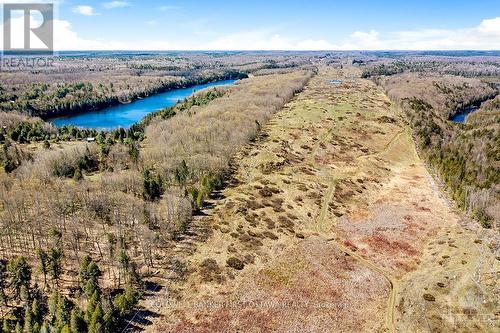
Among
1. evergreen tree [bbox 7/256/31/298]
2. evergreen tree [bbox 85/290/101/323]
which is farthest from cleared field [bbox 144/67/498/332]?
evergreen tree [bbox 7/256/31/298]

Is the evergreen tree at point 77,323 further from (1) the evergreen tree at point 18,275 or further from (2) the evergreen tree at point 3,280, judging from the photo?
(2) the evergreen tree at point 3,280

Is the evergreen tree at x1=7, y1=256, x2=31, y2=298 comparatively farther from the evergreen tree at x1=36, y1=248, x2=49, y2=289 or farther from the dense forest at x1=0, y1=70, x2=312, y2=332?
the evergreen tree at x1=36, y1=248, x2=49, y2=289

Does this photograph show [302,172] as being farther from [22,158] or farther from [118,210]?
[22,158]

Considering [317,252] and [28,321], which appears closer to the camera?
[28,321]

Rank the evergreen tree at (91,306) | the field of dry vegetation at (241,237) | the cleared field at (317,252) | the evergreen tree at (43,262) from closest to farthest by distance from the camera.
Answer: the evergreen tree at (91,306) → the field of dry vegetation at (241,237) → the cleared field at (317,252) → the evergreen tree at (43,262)

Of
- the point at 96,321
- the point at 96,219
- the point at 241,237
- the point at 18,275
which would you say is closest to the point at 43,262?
the point at 18,275

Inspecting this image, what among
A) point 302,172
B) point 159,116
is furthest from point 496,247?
point 159,116

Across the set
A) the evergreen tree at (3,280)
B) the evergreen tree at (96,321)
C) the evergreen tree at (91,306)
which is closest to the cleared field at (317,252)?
the evergreen tree at (96,321)

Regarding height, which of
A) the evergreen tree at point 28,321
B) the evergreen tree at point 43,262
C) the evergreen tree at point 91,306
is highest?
the evergreen tree at point 43,262

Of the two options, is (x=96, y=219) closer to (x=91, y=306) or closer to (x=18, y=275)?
(x=18, y=275)
